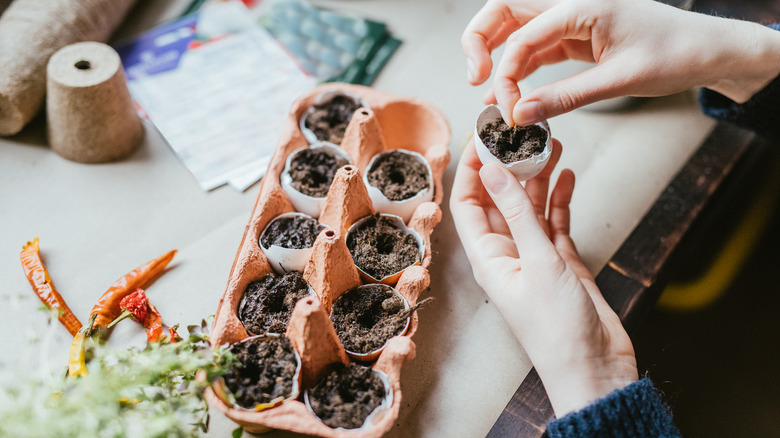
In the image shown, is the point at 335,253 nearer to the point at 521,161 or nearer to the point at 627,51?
the point at 521,161

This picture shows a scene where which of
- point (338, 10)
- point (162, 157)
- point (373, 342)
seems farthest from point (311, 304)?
point (338, 10)

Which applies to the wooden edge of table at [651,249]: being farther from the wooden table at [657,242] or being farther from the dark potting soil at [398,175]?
the dark potting soil at [398,175]

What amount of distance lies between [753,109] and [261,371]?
1.05m

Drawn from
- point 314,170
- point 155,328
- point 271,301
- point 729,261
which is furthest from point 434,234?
point 729,261

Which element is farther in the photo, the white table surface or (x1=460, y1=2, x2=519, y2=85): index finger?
(x1=460, y1=2, x2=519, y2=85): index finger

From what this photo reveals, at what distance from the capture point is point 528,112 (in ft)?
2.56

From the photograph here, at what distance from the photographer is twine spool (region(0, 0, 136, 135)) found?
1.01 m

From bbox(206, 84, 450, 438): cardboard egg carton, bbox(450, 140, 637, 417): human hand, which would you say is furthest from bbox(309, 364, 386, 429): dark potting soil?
bbox(450, 140, 637, 417): human hand

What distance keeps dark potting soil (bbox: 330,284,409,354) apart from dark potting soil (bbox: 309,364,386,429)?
0.04 metres

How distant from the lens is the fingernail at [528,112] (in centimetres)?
78

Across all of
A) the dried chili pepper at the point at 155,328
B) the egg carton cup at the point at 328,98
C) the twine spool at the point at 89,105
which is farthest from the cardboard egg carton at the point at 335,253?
the twine spool at the point at 89,105

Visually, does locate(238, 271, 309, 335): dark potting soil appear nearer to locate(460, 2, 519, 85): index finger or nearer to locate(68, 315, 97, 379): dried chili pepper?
locate(68, 315, 97, 379): dried chili pepper

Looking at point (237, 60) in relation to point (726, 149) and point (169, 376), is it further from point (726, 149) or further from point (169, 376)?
point (726, 149)

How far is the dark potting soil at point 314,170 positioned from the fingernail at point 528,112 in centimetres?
33
